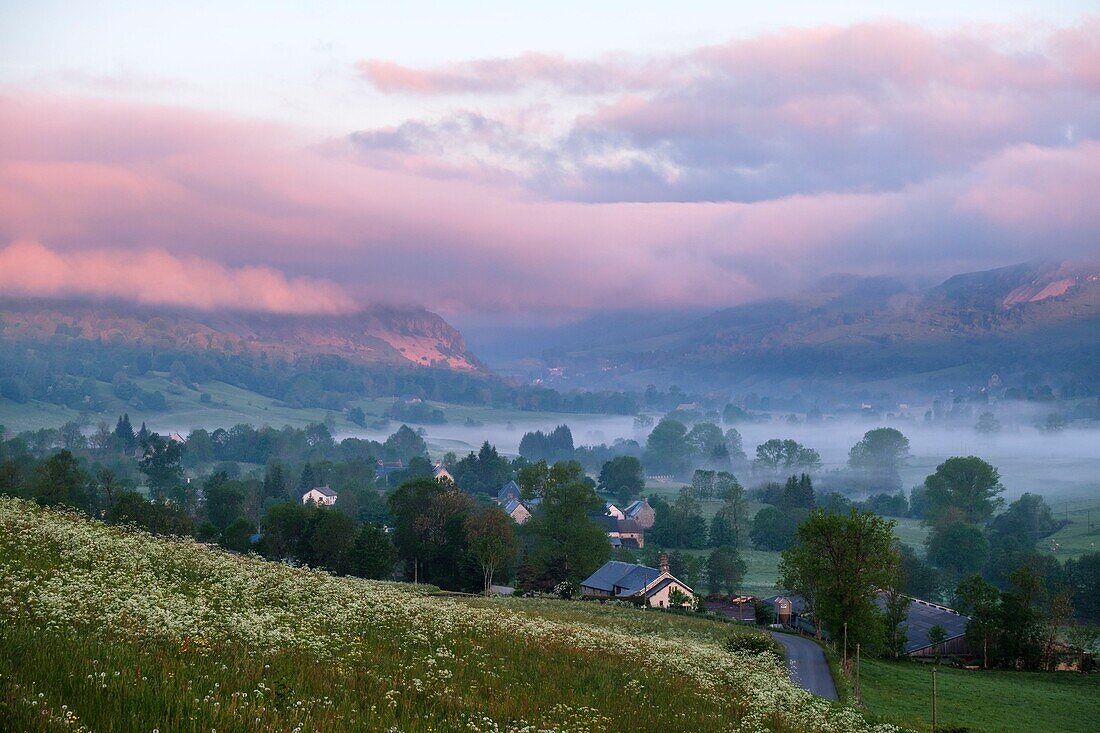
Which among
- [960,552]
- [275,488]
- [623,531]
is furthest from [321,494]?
[960,552]

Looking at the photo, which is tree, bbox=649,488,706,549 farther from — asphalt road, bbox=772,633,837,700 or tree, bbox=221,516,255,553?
asphalt road, bbox=772,633,837,700

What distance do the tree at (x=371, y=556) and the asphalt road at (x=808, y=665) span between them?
35.3m

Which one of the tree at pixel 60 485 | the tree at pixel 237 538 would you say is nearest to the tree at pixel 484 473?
the tree at pixel 237 538

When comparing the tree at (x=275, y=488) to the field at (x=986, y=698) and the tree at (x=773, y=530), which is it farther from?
the field at (x=986, y=698)

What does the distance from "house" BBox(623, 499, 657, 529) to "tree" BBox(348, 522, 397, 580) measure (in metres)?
82.3

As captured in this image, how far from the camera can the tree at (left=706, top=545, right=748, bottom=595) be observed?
3880 inches

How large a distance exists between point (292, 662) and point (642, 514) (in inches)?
5774

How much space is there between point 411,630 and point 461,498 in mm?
73303

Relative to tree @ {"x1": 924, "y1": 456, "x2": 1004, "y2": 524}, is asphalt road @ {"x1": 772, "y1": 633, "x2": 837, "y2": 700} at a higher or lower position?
lower

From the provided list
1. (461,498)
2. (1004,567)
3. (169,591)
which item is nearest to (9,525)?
(169,591)

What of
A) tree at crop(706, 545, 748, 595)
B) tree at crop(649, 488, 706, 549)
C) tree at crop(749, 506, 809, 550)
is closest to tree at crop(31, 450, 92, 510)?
tree at crop(706, 545, 748, 595)

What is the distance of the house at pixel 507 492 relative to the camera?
173m

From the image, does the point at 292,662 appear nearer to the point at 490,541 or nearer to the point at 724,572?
the point at 490,541

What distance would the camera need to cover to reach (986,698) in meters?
45.8
